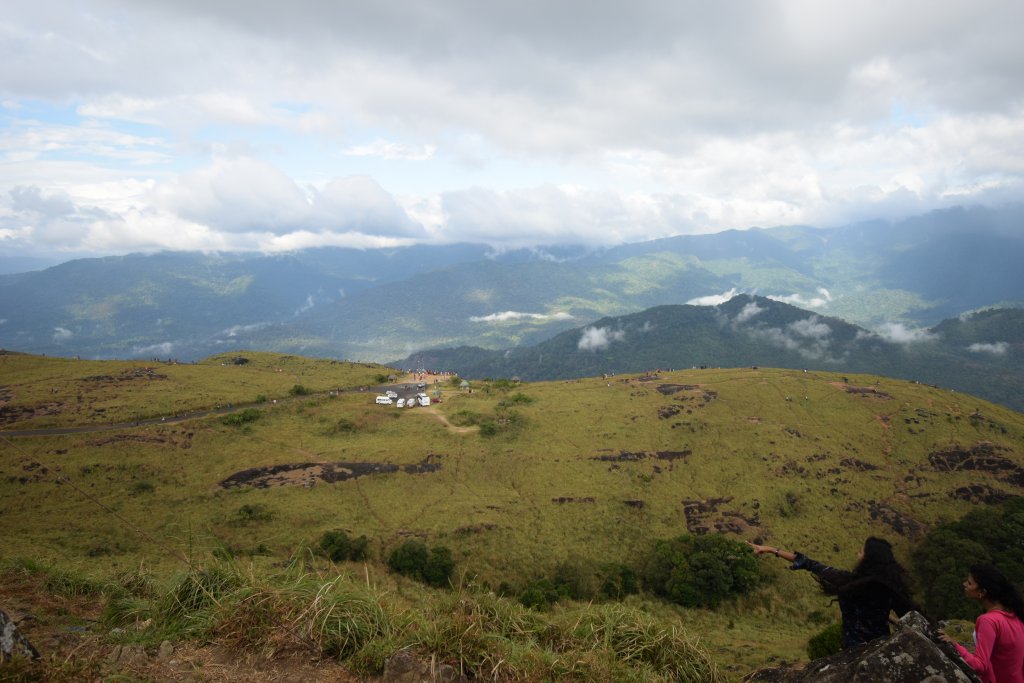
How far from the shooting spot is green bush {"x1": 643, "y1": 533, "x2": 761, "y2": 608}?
3831 centimetres

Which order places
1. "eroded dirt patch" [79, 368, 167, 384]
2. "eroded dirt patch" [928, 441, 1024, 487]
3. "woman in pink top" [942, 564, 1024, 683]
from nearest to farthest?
"woman in pink top" [942, 564, 1024, 683] → "eroded dirt patch" [928, 441, 1024, 487] → "eroded dirt patch" [79, 368, 167, 384]

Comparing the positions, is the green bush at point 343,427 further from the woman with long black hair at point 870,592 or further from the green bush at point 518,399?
the woman with long black hair at point 870,592

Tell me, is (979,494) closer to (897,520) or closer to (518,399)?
(897,520)

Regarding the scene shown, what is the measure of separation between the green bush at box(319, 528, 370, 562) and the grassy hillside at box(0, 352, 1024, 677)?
120 cm

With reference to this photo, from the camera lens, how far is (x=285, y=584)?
6477 millimetres

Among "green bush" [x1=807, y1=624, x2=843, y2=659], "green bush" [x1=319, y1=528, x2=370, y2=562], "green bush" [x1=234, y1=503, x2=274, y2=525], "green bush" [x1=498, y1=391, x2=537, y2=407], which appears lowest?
"green bush" [x1=319, y1=528, x2=370, y2=562]

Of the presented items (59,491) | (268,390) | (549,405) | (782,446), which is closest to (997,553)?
(782,446)

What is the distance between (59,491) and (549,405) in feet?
185

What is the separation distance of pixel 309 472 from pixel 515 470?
73.0 ft

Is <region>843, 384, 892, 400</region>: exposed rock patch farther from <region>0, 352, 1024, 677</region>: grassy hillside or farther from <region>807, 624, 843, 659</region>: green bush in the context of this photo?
<region>807, 624, 843, 659</region>: green bush

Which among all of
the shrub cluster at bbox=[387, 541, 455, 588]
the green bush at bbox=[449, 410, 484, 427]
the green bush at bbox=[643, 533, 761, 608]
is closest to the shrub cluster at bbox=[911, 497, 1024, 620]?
the green bush at bbox=[643, 533, 761, 608]

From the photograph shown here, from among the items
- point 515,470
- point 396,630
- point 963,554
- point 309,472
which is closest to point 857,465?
point 963,554

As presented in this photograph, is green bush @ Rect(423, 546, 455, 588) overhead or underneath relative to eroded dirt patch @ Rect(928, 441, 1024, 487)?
overhead

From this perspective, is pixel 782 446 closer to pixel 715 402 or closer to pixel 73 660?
pixel 715 402
